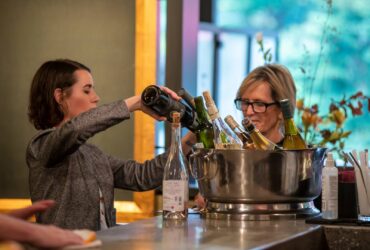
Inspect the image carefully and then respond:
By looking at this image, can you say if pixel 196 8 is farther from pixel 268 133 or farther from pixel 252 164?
pixel 252 164

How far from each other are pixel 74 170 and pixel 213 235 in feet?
3.00

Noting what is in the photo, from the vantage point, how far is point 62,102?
2.64m

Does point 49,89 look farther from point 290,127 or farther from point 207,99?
point 290,127

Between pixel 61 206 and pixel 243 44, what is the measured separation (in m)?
2.76

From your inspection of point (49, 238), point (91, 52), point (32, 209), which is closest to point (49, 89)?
point (91, 52)

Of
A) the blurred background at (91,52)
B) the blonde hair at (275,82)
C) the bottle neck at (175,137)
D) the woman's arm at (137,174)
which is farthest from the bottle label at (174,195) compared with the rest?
the blurred background at (91,52)

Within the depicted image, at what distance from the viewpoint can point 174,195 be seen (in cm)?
193

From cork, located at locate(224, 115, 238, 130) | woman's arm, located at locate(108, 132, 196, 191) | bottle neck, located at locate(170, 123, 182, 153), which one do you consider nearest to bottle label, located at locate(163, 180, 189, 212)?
bottle neck, located at locate(170, 123, 182, 153)

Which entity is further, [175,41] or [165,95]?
[175,41]

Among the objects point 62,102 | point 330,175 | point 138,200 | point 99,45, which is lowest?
point 138,200

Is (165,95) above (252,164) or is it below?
above

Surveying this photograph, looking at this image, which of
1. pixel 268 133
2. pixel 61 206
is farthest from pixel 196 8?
pixel 61 206

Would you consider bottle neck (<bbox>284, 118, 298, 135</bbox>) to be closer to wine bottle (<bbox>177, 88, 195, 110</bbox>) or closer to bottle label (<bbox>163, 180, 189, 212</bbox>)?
wine bottle (<bbox>177, 88, 195, 110</bbox>)

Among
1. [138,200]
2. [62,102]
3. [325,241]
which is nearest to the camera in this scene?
[325,241]
